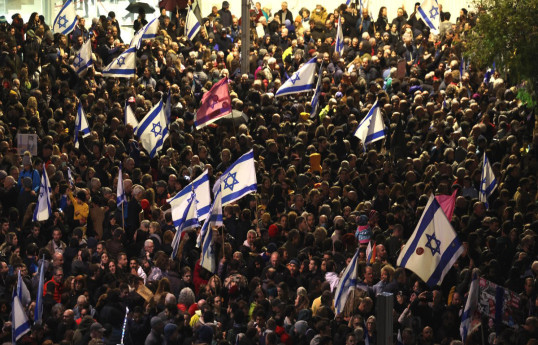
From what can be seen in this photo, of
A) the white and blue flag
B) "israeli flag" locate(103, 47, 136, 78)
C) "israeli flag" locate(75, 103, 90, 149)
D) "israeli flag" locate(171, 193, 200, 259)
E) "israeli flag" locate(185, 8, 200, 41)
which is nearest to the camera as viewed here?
the white and blue flag

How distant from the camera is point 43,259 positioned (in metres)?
20.3

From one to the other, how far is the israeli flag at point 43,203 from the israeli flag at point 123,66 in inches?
282

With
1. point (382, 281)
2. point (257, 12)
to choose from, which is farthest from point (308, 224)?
point (257, 12)

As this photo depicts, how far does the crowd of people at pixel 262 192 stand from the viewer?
18719 mm

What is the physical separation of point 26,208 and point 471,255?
7.35 meters

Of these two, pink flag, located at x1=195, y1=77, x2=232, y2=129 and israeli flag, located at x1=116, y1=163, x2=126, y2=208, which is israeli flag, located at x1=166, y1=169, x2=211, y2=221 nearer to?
israeli flag, located at x1=116, y1=163, x2=126, y2=208

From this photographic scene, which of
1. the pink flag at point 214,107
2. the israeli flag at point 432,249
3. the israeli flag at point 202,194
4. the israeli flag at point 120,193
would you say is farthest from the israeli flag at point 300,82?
the israeli flag at point 432,249

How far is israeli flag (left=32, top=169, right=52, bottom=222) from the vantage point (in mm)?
21734

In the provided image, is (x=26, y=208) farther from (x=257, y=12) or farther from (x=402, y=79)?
(x=257, y=12)

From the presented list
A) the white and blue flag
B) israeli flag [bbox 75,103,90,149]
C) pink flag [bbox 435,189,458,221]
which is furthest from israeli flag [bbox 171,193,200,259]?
israeli flag [bbox 75,103,90,149]

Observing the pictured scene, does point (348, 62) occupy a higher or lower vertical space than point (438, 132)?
higher

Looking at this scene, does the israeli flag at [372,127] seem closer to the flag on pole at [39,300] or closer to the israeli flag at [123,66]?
the israeli flag at [123,66]

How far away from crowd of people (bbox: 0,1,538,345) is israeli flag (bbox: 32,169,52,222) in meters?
0.27

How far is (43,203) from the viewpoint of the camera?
2184cm
